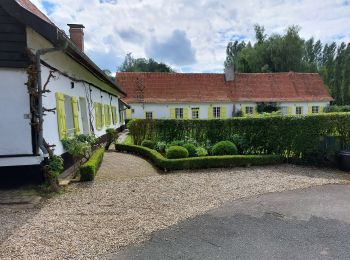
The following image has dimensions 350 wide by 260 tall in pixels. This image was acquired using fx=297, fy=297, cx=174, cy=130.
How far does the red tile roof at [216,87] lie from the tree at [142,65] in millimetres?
29638

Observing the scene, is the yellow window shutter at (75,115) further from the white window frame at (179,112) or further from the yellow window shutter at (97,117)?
the white window frame at (179,112)

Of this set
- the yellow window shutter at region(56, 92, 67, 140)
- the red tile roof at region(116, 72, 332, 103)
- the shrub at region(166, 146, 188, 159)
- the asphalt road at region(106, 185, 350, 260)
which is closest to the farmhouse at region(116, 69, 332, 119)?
the red tile roof at region(116, 72, 332, 103)

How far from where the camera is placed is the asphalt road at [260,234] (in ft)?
12.3

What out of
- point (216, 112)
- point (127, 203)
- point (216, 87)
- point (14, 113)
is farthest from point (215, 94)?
point (127, 203)

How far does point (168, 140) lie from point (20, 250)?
8991 mm

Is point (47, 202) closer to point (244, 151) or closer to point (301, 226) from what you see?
point (301, 226)

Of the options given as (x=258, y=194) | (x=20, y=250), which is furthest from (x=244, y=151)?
(x=20, y=250)

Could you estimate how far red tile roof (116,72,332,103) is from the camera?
31953 millimetres

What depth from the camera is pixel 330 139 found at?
32.2 feet

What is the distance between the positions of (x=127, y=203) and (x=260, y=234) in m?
2.64

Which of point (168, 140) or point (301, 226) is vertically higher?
point (168, 140)

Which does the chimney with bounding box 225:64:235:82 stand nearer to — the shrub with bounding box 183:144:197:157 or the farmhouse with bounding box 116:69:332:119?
the farmhouse with bounding box 116:69:332:119

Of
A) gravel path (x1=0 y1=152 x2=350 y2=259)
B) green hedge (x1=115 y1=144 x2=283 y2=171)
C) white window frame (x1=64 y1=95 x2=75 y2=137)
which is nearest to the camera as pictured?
gravel path (x1=0 y1=152 x2=350 y2=259)

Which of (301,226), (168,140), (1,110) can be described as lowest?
(301,226)
